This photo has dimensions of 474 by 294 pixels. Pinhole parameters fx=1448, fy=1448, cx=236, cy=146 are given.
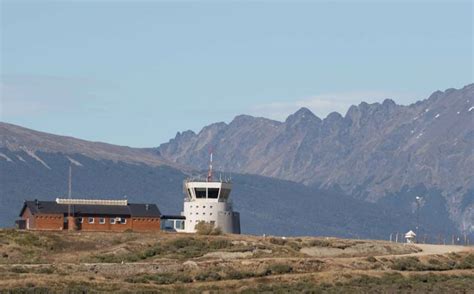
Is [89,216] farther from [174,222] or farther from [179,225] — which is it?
[174,222]

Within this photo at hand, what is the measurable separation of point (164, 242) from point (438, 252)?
102 feet

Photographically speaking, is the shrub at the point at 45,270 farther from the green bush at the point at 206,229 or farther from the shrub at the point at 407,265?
the green bush at the point at 206,229

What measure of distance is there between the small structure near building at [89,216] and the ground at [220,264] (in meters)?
10.4

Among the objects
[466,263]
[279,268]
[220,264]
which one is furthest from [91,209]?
[466,263]

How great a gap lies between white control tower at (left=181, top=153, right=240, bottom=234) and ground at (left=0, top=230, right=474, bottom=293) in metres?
11.3

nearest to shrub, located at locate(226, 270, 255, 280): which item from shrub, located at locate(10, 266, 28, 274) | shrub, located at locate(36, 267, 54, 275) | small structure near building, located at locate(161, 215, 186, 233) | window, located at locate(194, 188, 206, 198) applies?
shrub, located at locate(36, 267, 54, 275)

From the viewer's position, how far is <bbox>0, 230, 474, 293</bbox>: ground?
11894 cm

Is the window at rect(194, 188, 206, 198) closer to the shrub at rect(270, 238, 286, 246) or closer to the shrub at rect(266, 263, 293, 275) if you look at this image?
the shrub at rect(270, 238, 286, 246)

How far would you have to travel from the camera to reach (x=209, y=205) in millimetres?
167000

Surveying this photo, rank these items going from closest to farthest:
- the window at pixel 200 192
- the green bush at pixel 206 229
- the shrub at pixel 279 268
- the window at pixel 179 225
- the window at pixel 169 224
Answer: the shrub at pixel 279 268
the green bush at pixel 206 229
the window at pixel 200 192
the window at pixel 179 225
the window at pixel 169 224

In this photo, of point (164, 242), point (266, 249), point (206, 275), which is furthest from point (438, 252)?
point (206, 275)

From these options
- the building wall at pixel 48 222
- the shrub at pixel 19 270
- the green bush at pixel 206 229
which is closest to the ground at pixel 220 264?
the shrub at pixel 19 270

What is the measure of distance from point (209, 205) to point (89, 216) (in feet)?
45.5

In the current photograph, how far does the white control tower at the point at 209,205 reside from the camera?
6580 inches
